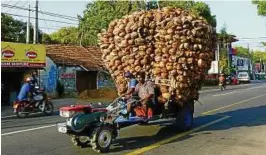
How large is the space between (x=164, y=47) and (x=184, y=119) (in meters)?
2.01

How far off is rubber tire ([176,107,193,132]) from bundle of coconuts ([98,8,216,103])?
0.45m

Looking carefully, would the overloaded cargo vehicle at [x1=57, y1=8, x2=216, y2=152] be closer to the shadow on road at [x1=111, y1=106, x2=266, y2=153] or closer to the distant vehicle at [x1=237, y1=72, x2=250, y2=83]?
the shadow on road at [x1=111, y1=106, x2=266, y2=153]

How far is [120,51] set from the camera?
1119cm

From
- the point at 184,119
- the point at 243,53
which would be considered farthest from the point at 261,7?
the point at 243,53

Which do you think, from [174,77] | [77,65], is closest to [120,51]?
[174,77]

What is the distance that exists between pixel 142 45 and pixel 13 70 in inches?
621

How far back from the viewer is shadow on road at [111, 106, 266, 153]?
9.12 meters

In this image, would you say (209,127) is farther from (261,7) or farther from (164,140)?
(261,7)

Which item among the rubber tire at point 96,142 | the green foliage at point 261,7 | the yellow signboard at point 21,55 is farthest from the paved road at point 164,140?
the green foliage at point 261,7

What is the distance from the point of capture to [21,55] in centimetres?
2464

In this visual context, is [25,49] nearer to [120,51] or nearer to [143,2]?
[120,51]

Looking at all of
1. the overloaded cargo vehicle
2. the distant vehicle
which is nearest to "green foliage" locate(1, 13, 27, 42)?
the distant vehicle

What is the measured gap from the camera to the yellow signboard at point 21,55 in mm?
23656

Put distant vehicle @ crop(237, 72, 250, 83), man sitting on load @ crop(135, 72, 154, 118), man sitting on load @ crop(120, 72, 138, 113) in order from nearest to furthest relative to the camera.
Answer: man sitting on load @ crop(135, 72, 154, 118), man sitting on load @ crop(120, 72, 138, 113), distant vehicle @ crop(237, 72, 250, 83)
